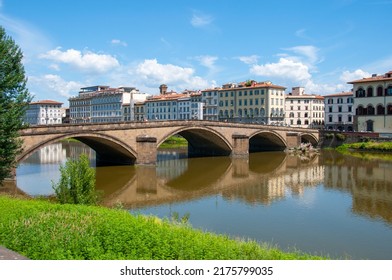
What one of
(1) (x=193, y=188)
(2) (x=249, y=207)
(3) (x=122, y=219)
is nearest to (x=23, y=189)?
(1) (x=193, y=188)

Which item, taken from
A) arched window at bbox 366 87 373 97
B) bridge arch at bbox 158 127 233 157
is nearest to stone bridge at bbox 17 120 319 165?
bridge arch at bbox 158 127 233 157

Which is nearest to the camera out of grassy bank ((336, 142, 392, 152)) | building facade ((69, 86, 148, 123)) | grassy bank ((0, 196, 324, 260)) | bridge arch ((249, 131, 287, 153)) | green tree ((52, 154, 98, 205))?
grassy bank ((0, 196, 324, 260))

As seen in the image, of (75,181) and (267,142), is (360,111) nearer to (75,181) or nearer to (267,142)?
(267,142)

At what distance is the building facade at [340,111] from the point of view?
90188 mm

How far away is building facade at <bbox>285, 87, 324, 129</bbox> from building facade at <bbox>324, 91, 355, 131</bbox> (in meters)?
6.04

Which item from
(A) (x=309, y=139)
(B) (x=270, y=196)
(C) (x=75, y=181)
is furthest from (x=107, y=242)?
(A) (x=309, y=139)

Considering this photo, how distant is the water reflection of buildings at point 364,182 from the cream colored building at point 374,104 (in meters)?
15.6

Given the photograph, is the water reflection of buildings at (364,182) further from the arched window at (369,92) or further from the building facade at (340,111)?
the building facade at (340,111)

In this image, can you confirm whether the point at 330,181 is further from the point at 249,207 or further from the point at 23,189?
the point at 23,189

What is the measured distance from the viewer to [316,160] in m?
→ 57.6

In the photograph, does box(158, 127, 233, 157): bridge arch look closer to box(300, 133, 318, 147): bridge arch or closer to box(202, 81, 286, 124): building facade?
box(300, 133, 318, 147): bridge arch

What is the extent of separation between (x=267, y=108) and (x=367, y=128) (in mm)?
25792

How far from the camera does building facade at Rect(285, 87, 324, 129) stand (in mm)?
101062

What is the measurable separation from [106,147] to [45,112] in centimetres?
11395
